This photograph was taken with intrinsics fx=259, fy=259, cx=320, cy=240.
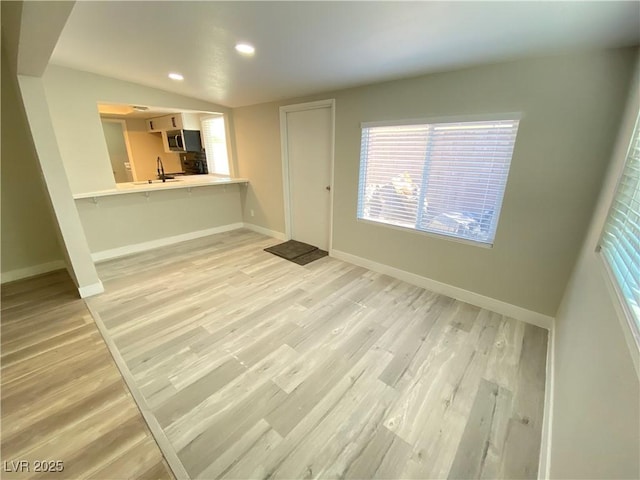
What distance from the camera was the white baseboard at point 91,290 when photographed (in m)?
2.73

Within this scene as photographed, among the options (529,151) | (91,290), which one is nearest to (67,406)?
(91,290)

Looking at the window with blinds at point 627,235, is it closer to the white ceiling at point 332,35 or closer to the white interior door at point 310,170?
the white ceiling at point 332,35

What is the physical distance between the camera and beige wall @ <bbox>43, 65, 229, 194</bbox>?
3035mm

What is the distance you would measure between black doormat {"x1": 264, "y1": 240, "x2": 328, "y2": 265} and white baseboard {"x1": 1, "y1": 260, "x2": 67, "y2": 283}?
268 centimetres

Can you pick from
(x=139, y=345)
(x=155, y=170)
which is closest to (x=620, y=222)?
(x=139, y=345)

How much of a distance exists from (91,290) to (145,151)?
5.08m

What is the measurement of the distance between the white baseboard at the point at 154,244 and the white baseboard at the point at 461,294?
2588 millimetres

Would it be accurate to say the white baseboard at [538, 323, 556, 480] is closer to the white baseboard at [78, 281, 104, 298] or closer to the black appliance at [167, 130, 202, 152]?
the white baseboard at [78, 281, 104, 298]

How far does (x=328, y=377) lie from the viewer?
1790 mm

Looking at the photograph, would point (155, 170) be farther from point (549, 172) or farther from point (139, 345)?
point (549, 172)

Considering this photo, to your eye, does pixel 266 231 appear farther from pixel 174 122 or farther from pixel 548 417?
pixel 548 417

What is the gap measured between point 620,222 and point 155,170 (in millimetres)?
8390

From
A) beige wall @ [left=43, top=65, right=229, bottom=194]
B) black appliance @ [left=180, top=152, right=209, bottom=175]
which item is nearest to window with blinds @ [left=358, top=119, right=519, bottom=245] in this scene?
beige wall @ [left=43, top=65, right=229, bottom=194]

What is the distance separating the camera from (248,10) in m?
1.58
